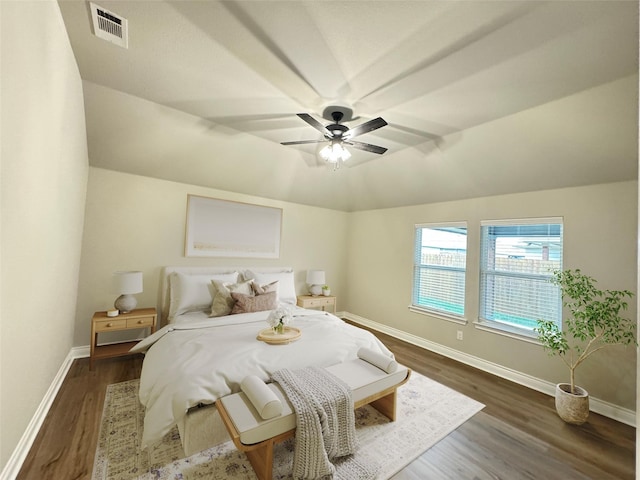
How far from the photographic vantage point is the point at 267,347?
2324 millimetres

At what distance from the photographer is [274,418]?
158cm

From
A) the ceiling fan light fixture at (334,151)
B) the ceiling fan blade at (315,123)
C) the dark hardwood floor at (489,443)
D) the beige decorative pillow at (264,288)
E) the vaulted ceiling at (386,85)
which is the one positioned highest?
the vaulted ceiling at (386,85)

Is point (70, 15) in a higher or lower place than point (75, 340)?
higher

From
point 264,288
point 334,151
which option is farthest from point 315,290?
point 334,151

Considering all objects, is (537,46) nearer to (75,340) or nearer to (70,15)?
(70,15)

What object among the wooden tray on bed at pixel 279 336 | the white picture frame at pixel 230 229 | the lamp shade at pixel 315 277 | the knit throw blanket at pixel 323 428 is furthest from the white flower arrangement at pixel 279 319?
the lamp shade at pixel 315 277

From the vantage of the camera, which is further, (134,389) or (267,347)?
(134,389)

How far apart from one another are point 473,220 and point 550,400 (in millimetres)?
2139

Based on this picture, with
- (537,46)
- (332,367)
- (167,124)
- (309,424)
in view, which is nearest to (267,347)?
(332,367)

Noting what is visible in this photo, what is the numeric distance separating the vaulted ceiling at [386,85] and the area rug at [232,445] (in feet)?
8.42

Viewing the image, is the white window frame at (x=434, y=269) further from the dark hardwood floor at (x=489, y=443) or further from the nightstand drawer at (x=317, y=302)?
the nightstand drawer at (x=317, y=302)

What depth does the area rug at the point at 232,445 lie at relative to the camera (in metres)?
1.69

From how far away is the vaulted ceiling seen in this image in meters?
1.52

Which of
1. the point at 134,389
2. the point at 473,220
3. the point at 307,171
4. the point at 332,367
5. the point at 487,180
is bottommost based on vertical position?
the point at 134,389
